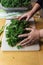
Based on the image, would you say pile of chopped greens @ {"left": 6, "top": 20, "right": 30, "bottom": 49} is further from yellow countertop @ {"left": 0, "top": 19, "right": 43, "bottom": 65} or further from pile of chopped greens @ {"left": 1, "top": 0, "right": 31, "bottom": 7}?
pile of chopped greens @ {"left": 1, "top": 0, "right": 31, "bottom": 7}

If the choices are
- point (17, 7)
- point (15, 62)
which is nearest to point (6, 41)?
point (15, 62)

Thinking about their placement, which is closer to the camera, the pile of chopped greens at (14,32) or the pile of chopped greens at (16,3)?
the pile of chopped greens at (14,32)

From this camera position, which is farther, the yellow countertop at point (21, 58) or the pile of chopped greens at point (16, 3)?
the pile of chopped greens at point (16, 3)

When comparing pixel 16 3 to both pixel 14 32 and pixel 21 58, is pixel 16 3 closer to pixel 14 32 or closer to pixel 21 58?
pixel 14 32

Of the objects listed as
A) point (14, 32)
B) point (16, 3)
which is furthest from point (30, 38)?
point (16, 3)

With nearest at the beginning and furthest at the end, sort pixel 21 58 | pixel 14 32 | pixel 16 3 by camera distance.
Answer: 1. pixel 21 58
2. pixel 14 32
3. pixel 16 3

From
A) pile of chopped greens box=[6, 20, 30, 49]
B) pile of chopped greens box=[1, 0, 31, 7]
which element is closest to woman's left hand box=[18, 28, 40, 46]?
pile of chopped greens box=[6, 20, 30, 49]

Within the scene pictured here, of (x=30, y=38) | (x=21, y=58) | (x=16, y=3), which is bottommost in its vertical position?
(x=21, y=58)

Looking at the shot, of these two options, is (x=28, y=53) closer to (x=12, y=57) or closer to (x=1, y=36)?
(x=12, y=57)

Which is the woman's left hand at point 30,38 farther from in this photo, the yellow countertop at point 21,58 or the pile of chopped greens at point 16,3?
the pile of chopped greens at point 16,3

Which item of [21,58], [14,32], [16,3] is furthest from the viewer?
[16,3]

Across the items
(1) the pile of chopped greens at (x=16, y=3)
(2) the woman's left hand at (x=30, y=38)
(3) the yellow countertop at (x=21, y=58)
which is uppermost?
(1) the pile of chopped greens at (x=16, y=3)


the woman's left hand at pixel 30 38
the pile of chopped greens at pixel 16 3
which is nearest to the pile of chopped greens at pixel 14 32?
the woman's left hand at pixel 30 38

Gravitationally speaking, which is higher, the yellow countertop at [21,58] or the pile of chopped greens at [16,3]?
the pile of chopped greens at [16,3]
